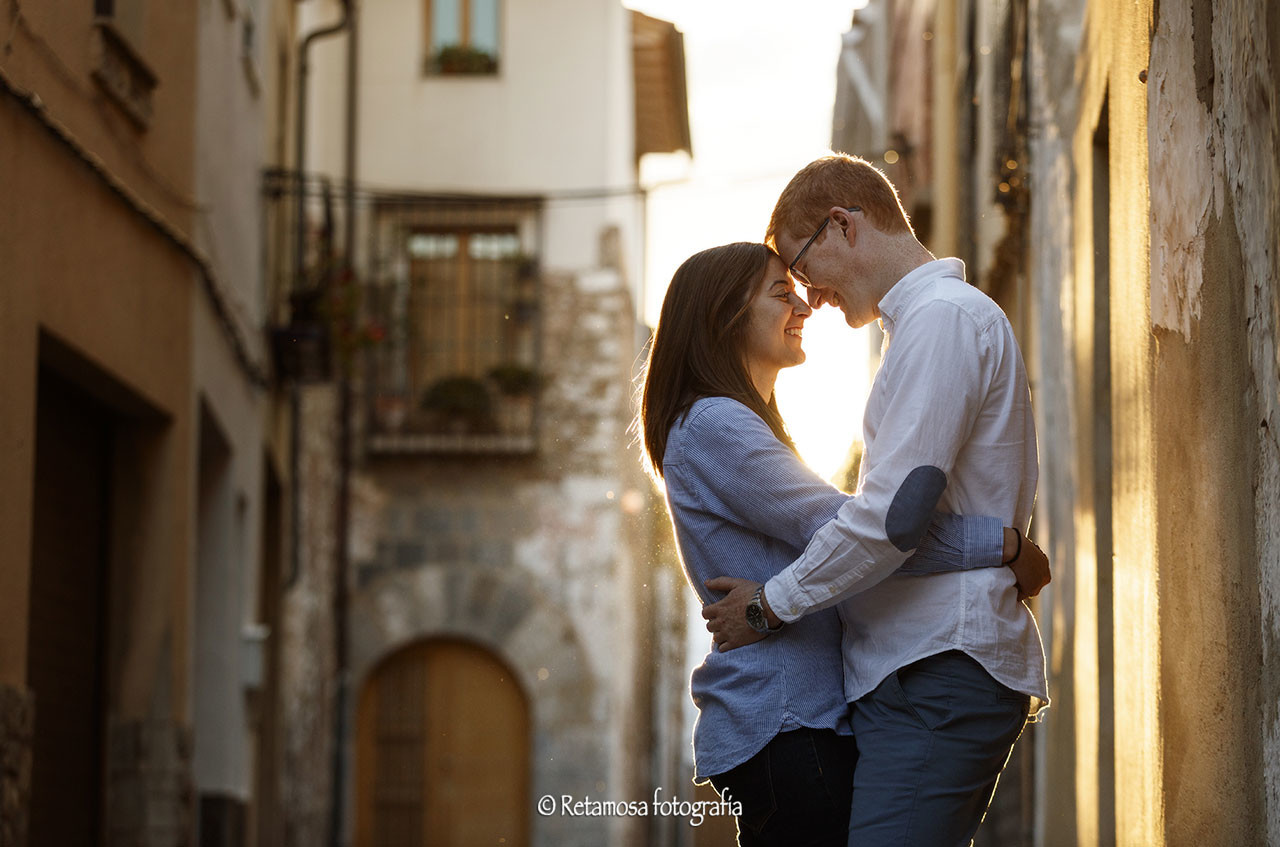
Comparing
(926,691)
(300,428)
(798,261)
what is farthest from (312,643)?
(926,691)

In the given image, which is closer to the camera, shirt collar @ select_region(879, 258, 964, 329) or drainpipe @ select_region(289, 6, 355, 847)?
shirt collar @ select_region(879, 258, 964, 329)

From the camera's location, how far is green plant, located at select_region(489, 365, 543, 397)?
51.1ft

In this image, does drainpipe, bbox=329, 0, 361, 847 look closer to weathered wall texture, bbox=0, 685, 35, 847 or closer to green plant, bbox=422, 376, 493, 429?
green plant, bbox=422, 376, 493, 429

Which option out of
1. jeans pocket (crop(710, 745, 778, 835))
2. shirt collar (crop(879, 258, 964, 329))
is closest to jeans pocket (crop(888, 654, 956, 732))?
jeans pocket (crop(710, 745, 778, 835))

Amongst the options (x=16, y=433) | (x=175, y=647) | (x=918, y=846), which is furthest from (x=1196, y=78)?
(x=175, y=647)

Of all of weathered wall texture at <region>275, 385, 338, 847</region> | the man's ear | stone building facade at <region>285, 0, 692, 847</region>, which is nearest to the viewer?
the man's ear

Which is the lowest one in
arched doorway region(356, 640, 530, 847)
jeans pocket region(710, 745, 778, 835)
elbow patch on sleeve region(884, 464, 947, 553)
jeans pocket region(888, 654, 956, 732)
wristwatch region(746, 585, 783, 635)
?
arched doorway region(356, 640, 530, 847)

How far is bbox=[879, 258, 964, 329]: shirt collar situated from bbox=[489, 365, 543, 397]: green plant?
41.3 ft

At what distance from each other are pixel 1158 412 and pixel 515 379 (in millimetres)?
12176

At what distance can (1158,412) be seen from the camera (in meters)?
3.64

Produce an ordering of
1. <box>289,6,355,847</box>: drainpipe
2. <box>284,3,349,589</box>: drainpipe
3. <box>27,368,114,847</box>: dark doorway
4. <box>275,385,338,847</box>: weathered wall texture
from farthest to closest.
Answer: <box>275,385,338,847</box>: weathered wall texture < <box>284,3,349,589</box>: drainpipe < <box>289,6,355,847</box>: drainpipe < <box>27,368,114,847</box>: dark doorway

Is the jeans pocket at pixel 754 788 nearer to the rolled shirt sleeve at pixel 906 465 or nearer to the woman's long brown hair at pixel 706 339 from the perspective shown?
the rolled shirt sleeve at pixel 906 465

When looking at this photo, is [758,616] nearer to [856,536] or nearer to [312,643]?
[856,536]

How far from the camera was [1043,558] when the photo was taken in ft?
9.85
